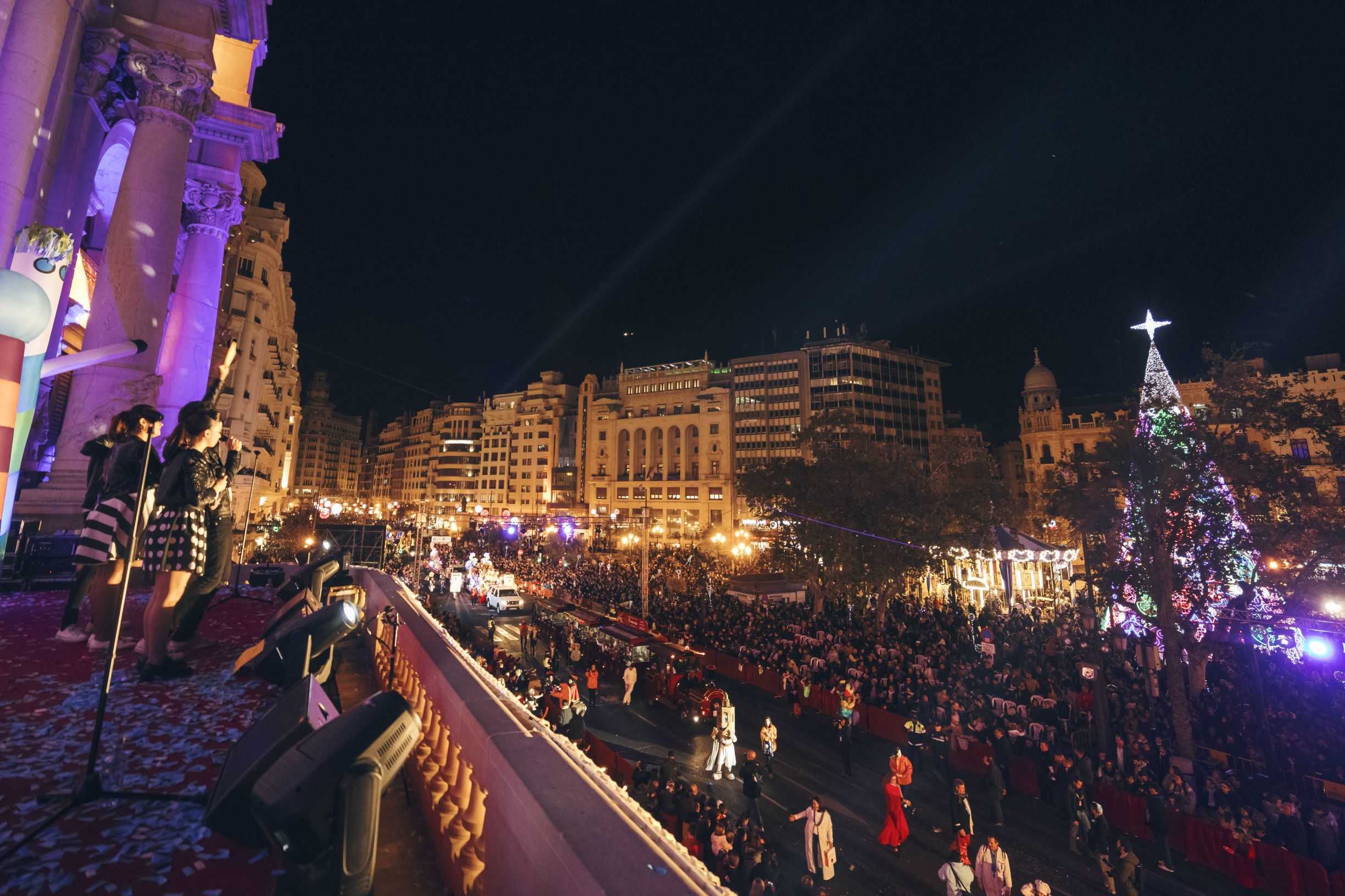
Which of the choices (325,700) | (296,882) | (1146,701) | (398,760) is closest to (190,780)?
(325,700)

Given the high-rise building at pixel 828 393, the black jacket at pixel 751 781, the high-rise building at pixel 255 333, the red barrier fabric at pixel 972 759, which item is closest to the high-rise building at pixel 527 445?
the high-rise building at pixel 828 393

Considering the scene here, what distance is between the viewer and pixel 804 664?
1908 cm

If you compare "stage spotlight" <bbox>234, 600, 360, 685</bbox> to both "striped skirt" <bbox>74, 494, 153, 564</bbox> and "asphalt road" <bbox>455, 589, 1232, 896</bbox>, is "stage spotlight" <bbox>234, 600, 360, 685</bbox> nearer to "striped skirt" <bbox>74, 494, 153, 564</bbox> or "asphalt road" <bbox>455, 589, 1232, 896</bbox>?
"striped skirt" <bbox>74, 494, 153, 564</bbox>

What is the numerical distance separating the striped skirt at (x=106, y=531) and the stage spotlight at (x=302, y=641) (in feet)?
8.72

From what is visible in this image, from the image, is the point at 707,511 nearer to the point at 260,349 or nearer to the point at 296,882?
the point at 260,349

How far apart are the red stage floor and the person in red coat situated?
9.83 meters

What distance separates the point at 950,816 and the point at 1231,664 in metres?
15.2

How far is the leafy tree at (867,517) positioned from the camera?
26812 mm

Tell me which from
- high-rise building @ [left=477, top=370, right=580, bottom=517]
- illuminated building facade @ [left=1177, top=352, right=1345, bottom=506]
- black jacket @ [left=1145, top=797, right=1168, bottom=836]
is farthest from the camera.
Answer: high-rise building @ [left=477, top=370, right=580, bottom=517]

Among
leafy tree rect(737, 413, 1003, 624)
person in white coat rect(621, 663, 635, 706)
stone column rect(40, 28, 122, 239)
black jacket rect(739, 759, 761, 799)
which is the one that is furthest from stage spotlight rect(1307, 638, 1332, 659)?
stone column rect(40, 28, 122, 239)

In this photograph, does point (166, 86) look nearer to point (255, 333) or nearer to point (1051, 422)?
Result: point (255, 333)

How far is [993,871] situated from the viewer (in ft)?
26.6

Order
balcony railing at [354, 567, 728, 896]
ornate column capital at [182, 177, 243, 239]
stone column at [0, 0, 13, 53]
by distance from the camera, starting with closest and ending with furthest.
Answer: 1. balcony railing at [354, 567, 728, 896]
2. stone column at [0, 0, 13, 53]
3. ornate column capital at [182, 177, 243, 239]

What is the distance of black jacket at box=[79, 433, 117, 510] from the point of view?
20.2ft
